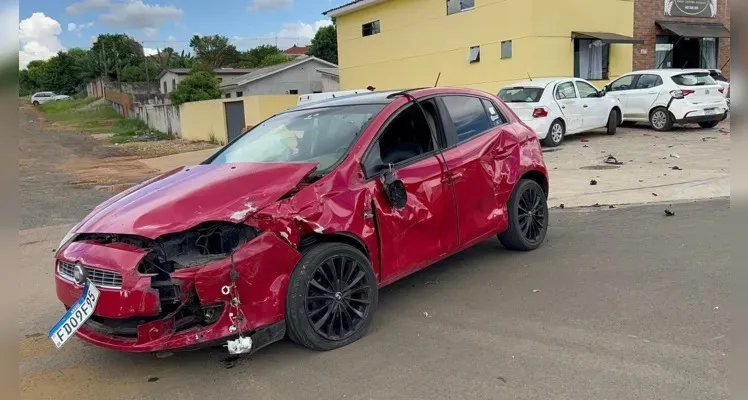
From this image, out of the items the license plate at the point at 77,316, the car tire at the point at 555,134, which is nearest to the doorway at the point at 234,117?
the car tire at the point at 555,134

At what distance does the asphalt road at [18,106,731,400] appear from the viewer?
333cm

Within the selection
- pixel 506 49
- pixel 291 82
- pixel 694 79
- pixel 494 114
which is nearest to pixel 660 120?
pixel 694 79

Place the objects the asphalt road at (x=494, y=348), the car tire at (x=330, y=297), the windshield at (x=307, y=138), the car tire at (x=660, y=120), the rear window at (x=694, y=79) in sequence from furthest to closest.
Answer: the car tire at (x=660, y=120)
the rear window at (x=694, y=79)
the windshield at (x=307, y=138)
the car tire at (x=330, y=297)
the asphalt road at (x=494, y=348)

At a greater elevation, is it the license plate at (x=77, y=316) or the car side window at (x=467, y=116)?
the car side window at (x=467, y=116)

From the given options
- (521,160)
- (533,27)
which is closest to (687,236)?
(521,160)

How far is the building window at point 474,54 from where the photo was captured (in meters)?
22.0

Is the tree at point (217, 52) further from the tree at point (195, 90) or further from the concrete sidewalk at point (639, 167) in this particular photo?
the concrete sidewalk at point (639, 167)

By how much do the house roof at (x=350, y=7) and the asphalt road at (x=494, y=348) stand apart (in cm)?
2289

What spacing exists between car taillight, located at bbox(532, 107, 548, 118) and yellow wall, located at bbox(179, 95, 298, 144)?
8.90 metres

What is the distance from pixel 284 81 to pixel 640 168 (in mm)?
34898

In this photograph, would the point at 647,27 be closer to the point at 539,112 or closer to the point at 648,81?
the point at 648,81

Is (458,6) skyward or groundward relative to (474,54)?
skyward

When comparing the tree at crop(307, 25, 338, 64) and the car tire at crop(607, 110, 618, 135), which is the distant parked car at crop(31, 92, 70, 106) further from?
the car tire at crop(607, 110, 618, 135)

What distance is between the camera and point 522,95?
14.4m
